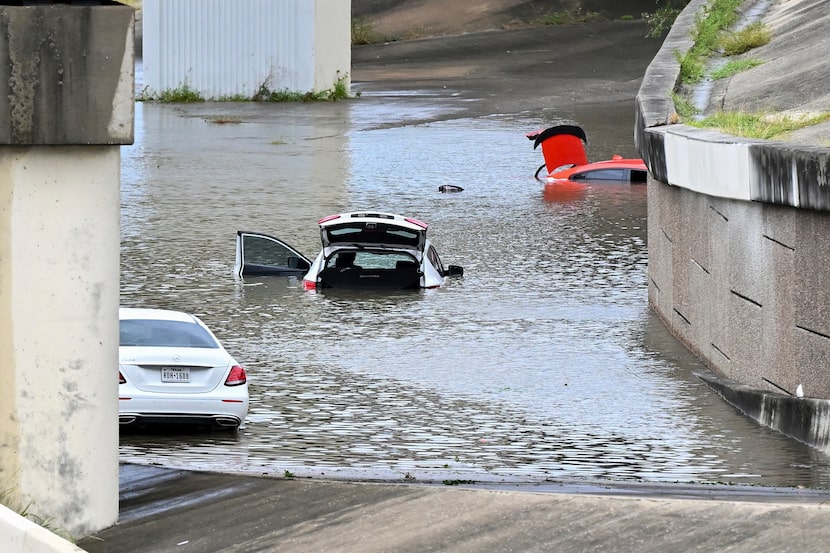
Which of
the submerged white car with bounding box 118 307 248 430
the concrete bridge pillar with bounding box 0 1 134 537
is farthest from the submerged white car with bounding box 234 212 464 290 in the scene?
the concrete bridge pillar with bounding box 0 1 134 537

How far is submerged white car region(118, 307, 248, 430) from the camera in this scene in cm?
1418

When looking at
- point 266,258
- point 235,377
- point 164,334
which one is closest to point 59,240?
point 235,377

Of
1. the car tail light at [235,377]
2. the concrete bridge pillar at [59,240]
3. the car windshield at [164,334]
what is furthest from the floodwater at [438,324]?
the concrete bridge pillar at [59,240]

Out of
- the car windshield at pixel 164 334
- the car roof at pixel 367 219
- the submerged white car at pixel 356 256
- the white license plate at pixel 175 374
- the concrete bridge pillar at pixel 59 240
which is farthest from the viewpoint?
the submerged white car at pixel 356 256

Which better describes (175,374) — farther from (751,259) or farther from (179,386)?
(751,259)

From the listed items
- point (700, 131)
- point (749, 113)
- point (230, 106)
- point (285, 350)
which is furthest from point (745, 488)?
point (230, 106)

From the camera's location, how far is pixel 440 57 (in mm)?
62719

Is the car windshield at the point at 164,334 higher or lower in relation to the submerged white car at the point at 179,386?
higher

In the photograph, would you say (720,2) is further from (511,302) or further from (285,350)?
(285,350)

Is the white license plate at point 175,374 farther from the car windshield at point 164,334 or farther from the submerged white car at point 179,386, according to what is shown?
the car windshield at point 164,334

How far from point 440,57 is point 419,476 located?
174 ft

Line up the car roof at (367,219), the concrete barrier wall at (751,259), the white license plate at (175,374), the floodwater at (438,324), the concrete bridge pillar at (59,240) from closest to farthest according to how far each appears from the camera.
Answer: the concrete bridge pillar at (59,240), the concrete barrier wall at (751,259), the floodwater at (438,324), the white license plate at (175,374), the car roof at (367,219)

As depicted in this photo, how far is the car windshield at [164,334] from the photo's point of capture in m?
14.7

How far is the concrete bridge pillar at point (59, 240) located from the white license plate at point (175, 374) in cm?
549
